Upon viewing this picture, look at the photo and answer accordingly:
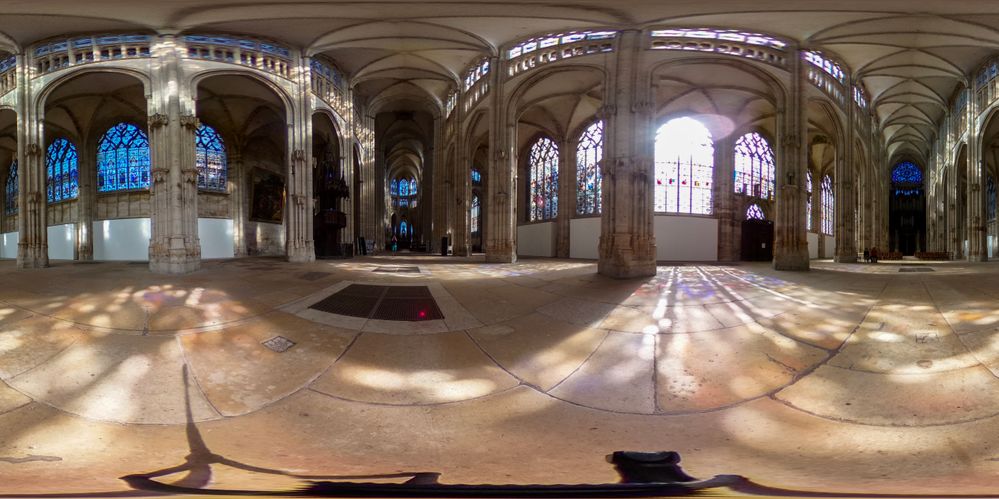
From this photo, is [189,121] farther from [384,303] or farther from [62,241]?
[62,241]

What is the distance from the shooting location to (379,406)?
4211 mm

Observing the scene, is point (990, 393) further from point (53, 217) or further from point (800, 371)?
point (53, 217)

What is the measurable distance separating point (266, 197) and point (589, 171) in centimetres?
1894

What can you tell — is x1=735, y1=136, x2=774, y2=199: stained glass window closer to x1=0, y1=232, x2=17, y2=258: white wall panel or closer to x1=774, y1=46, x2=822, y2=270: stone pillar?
x1=774, y1=46, x2=822, y2=270: stone pillar

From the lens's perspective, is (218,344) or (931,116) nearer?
(218,344)

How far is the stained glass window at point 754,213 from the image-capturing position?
24.4 metres

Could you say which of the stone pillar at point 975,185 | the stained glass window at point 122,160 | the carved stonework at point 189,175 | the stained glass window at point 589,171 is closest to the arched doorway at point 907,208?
the stone pillar at point 975,185

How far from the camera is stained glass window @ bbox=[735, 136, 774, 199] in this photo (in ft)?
78.8

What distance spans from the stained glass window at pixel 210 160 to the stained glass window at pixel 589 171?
19.8 m

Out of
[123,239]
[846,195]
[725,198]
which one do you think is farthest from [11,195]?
[846,195]

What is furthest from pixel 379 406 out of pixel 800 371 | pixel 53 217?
pixel 53 217

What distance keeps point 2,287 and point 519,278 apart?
9727 mm

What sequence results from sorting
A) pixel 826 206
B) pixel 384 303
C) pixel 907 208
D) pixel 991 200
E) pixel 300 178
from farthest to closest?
1. pixel 907 208
2. pixel 991 200
3. pixel 826 206
4. pixel 300 178
5. pixel 384 303

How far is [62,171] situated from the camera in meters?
21.7
